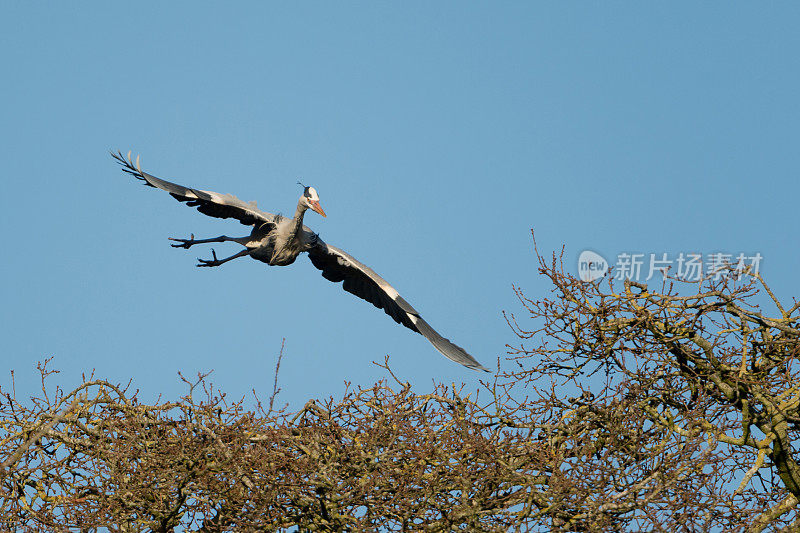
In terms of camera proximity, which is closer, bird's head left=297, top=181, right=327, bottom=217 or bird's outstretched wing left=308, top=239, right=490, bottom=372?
bird's outstretched wing left=308, top=239, right=490, bottom=372

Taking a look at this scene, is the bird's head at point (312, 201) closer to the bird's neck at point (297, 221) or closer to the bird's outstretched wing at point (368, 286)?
the bird's neck at point (297, 221)

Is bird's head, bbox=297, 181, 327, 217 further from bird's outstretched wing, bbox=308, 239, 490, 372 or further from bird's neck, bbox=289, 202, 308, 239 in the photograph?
bird's outstretched wing, bbox=308, 239, 490, 372

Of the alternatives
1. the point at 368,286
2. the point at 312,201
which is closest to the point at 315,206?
the point at 312,201

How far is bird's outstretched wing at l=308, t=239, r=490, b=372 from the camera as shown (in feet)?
39.4

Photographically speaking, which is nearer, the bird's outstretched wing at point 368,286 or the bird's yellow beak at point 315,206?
the bird's outstretched wing at point 368,286

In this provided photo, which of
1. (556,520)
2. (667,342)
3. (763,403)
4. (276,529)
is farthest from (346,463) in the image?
(763,403)

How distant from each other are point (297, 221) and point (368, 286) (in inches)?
55.9

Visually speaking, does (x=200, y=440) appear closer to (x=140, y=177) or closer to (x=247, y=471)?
(x=247, y=471)

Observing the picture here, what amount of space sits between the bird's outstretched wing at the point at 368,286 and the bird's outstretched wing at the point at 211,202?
3.19 feet

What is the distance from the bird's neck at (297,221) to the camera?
12414mm

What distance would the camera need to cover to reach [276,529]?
6504 millimetres

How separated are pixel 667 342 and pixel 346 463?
253cm

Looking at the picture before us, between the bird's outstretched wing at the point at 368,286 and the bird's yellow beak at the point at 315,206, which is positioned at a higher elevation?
the bird's yellow beak at the point at 315,206

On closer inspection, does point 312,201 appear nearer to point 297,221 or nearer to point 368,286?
point 297,221
